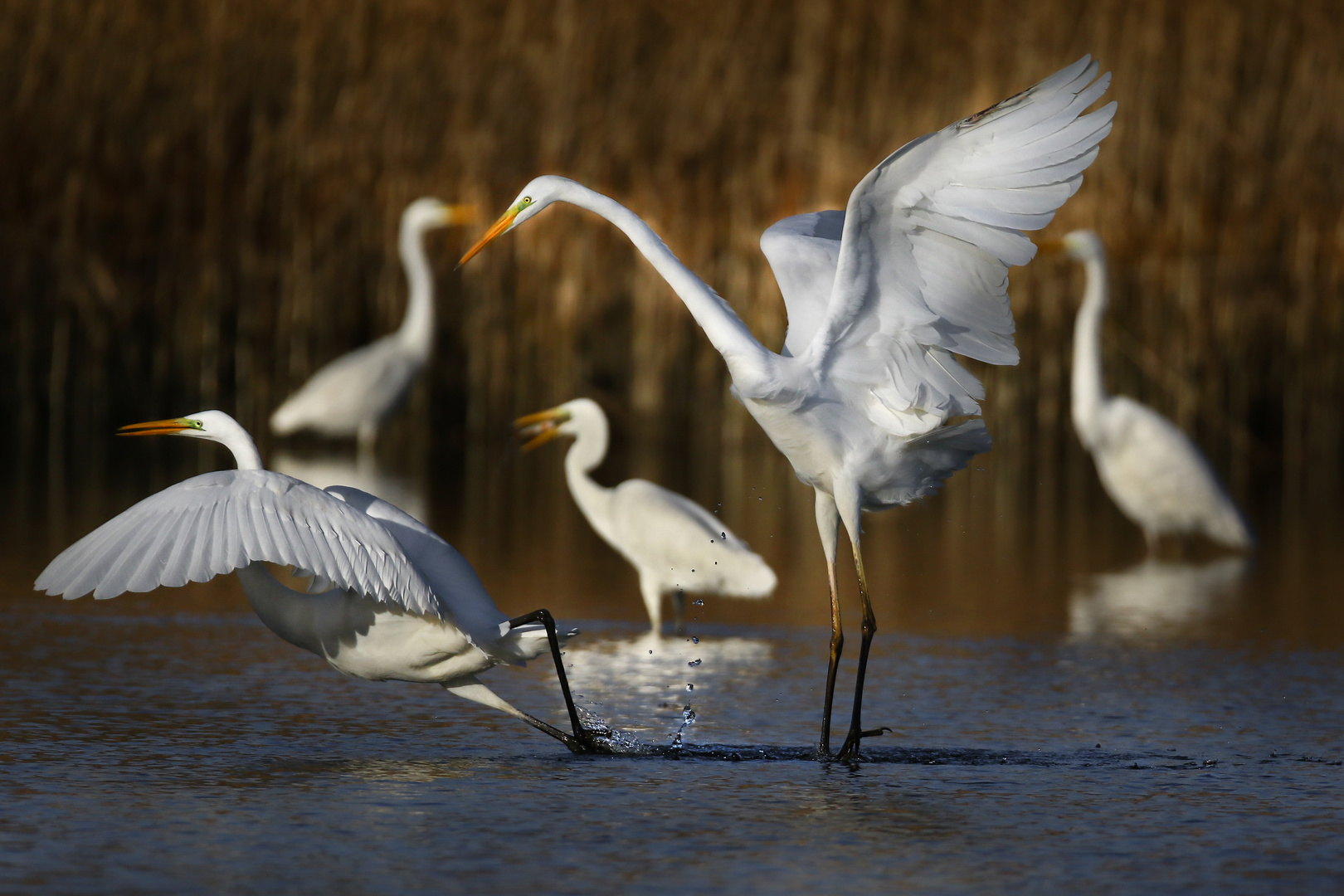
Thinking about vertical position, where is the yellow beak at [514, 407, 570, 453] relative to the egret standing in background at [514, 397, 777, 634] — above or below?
above

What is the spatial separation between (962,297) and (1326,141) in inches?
365

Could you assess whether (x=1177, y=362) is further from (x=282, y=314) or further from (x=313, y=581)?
(x=313, y=581)

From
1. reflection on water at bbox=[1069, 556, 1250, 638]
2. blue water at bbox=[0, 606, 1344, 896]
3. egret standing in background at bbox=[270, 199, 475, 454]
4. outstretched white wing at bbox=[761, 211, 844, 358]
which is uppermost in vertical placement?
egret standing in background at bbox=[270, 199, 475, 454]

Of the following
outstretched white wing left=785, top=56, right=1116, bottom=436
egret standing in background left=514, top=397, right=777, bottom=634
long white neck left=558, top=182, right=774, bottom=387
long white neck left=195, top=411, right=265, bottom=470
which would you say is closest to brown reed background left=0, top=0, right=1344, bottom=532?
egret standing in background left=514, top=397, right=777, bottom=634

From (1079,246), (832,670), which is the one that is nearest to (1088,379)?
(1079,246)

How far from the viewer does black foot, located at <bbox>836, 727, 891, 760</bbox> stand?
4.71m

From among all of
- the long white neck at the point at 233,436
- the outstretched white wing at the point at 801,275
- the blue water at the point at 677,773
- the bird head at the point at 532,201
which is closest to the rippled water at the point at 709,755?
the blue water at the point at 677,773

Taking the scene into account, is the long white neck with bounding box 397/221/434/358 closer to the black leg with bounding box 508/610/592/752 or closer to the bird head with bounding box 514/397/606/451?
the bird head with bounding box 514/397/606/451

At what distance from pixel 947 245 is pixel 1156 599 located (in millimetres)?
3535

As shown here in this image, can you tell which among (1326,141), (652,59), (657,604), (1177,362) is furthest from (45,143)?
(1326,141)

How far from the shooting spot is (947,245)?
4621 millimetres

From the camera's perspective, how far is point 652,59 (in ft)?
48.2

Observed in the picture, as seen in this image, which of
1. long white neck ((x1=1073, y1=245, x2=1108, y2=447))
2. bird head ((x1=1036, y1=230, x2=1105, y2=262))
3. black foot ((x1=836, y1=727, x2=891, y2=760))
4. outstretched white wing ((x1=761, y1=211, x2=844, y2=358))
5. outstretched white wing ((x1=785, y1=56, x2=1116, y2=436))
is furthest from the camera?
bird head ((x1=1036, y1=230, x2=1105, y2=262))

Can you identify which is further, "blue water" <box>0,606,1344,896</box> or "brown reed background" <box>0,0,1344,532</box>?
"brown reed background" <box>0,0,1344,532</box>
